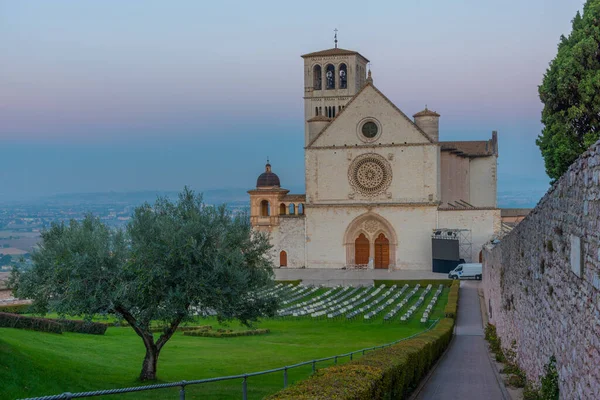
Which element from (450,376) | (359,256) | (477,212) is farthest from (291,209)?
(450,376)

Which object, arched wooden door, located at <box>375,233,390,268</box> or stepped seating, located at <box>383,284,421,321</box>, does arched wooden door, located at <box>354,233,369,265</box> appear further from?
stepped seating, located at <box>383,284,421,321</box>

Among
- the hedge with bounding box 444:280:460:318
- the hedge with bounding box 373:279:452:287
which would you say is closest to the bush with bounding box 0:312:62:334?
the hedge with bounding box 444:280:460:318

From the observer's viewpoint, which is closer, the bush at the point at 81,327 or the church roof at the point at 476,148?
the bush at the point at 81,327

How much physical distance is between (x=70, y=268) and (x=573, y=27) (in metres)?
18.5

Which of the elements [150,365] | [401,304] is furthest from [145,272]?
[401,304]

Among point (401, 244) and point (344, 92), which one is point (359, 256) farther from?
point (344, 92)

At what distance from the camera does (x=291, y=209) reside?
7175 centimetres

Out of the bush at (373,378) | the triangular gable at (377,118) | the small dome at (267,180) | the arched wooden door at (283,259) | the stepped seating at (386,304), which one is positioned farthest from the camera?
the small dome at (267,180)

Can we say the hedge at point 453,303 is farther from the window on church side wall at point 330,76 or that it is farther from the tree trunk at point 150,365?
the window on church side wall at point 330,76

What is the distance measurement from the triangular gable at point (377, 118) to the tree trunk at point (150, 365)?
151 feet

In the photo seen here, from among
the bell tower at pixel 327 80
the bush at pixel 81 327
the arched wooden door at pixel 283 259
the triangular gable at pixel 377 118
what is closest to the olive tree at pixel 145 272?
the bush at pixel 81 327

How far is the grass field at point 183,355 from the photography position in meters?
14.5

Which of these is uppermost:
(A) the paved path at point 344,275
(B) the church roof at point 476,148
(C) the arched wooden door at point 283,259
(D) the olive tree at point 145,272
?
(B) the church roof at point 476,148

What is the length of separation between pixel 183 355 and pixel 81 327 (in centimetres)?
632
